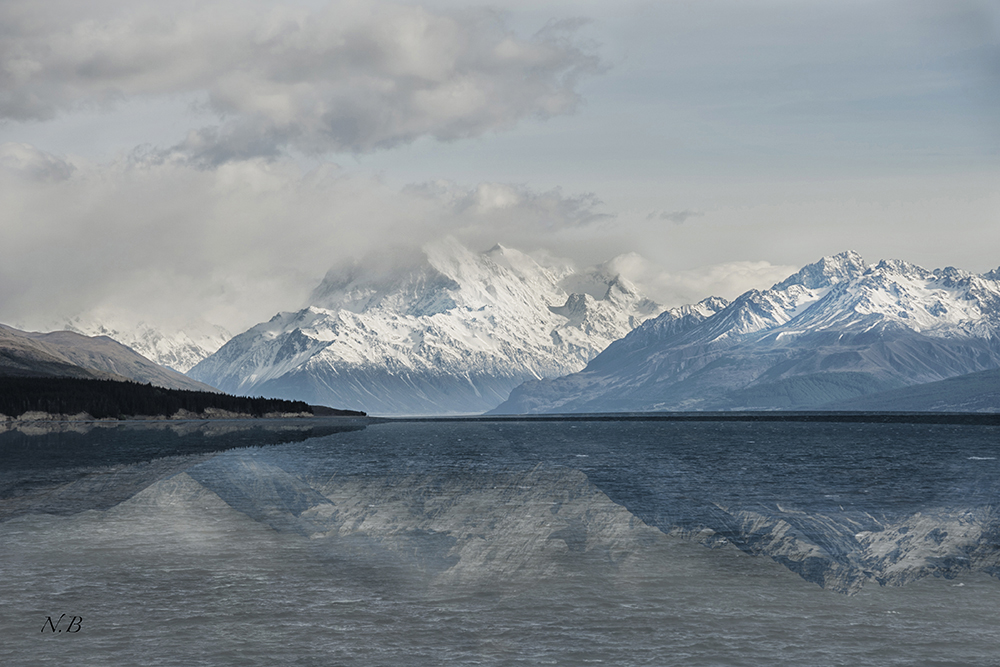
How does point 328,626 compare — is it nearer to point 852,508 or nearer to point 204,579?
point 204,579

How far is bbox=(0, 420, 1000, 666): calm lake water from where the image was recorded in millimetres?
26391

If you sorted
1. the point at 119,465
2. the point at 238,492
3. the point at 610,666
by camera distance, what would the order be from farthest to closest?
1. the point at 119,465
2. the point at 238,492
3. the point at 610,666

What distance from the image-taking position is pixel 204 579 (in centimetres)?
3594

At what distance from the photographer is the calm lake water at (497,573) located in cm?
2639

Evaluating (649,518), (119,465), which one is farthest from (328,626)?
(119,465)

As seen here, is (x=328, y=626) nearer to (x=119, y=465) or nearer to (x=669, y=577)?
(x=669, y=577)

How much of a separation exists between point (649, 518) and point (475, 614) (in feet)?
89.0

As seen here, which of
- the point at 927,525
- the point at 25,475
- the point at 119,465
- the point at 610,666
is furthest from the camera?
the point at 119,465

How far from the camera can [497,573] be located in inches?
1497

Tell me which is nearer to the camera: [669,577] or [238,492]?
[669,577]
